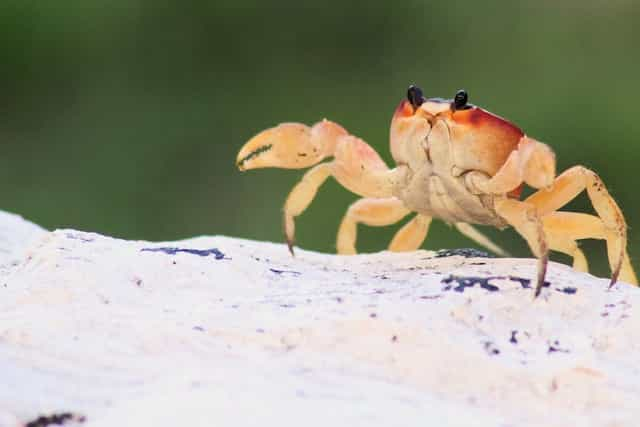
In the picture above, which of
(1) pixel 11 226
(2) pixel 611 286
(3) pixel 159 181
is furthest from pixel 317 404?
(3) pixel 159 181

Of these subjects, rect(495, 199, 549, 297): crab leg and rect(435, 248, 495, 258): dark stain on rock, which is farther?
rect(435, 248, 495, 258): dark stain on rock

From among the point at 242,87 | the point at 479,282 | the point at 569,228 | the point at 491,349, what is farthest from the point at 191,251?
the point at 242,87

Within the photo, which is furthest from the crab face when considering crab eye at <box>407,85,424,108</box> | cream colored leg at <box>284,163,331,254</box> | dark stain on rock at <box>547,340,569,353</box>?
dark stain on rock at <box>547,340,569,353</box>

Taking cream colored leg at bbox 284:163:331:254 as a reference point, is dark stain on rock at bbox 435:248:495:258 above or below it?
below

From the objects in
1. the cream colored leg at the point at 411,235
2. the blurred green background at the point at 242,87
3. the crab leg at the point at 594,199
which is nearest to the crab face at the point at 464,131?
the crab leg at the point at 594,199

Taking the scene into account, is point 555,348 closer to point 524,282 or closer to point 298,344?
point 524,282

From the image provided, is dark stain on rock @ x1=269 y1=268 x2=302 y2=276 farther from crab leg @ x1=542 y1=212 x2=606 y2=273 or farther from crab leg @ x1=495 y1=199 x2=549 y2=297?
crab leg @ x1=542 y1=212 x2=606 y2=273

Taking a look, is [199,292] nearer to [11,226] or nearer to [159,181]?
[11,226]

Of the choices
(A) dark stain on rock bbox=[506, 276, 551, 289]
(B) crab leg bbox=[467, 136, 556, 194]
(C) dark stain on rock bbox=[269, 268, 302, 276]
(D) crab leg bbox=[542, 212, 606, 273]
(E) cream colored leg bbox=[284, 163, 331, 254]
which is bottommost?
(A) dark stain on rock bbox=[506, 276, 551, 289]
